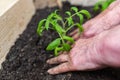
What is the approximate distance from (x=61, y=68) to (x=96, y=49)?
0.66ft

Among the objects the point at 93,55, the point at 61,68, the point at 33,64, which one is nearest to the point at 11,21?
the point at 33,64

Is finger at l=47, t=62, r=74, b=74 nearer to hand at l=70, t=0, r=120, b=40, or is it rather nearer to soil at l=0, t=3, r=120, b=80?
soil at l=0, t=3, r=120, b=80

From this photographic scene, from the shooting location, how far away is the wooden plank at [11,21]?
1.26 metres

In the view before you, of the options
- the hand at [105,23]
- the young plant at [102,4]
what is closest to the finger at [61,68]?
the hand at [105,23]

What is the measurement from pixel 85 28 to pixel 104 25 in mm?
122

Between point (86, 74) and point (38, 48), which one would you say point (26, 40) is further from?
point (86, 74)

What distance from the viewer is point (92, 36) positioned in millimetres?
1239

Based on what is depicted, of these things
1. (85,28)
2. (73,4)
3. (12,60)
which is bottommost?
(12,60)

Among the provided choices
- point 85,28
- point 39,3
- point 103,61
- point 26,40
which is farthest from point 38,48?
point 39,3

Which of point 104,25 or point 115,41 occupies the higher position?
point 104,25

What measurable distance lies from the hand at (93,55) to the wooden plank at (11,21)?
0.26 metres

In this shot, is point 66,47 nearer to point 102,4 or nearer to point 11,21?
point 11,21

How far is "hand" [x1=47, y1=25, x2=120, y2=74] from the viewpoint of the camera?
3.16ft

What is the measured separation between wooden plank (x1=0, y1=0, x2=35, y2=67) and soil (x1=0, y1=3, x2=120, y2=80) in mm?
38
